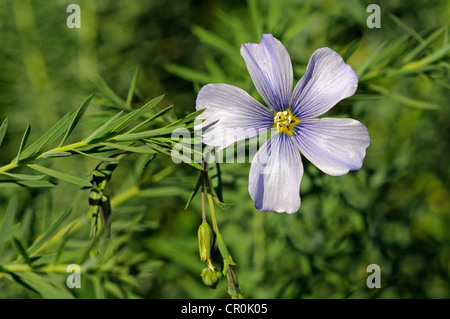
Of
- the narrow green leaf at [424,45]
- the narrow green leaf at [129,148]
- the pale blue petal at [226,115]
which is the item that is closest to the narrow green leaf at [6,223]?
the narrow green leaf at [129,148]

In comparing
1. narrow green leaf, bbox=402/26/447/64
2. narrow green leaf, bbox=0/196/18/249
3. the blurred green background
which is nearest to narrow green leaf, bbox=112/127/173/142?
narrow green leaf, bbox=0/196/18/249

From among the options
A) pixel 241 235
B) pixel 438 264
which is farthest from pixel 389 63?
pixel 438 264

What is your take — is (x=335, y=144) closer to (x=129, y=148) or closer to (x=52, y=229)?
(x=129, y=148)

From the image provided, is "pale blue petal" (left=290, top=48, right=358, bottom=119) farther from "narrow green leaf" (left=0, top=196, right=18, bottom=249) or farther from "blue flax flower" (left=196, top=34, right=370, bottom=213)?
"narrow green leaf" (left=0, top=196, right=18, bottom=249)

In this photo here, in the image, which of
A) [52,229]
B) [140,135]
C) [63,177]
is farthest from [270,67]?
[52,229]

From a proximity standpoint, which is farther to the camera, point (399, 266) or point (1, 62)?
point (1, 62)

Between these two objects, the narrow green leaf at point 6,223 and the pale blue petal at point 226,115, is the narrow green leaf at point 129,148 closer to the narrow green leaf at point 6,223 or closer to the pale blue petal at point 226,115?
the pale blue petal at point 226,115
